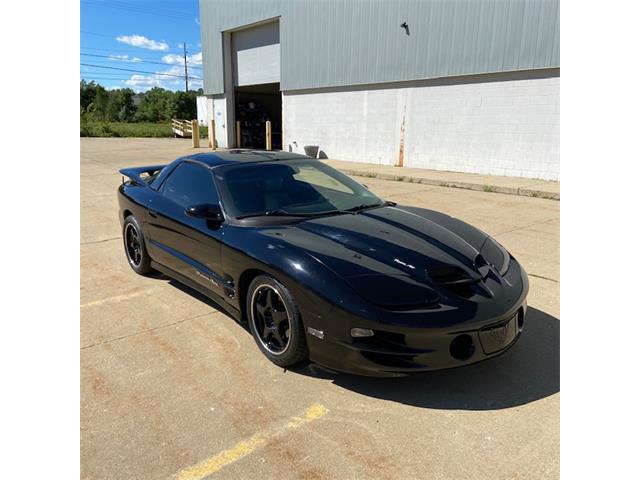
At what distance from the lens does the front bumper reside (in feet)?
8.52

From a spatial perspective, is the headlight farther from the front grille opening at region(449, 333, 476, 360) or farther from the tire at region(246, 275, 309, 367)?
the tire at region(246, 275, 309, 367)

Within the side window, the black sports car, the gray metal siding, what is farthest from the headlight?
the gray metal siding

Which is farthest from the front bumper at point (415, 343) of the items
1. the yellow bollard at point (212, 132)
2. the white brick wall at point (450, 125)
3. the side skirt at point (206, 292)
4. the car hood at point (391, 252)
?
the yellow bollard at point (212, 132)

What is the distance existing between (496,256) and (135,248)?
3595 mm

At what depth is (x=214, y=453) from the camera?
2367 millimetres

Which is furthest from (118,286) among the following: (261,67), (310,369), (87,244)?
(261,67)

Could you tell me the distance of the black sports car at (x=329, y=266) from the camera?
2.64 meters

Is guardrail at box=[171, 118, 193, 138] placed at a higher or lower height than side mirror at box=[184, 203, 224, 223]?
higher

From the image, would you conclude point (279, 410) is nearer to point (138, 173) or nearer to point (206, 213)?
point (206, 213)

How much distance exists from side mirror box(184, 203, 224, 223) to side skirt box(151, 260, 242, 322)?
1.91ft

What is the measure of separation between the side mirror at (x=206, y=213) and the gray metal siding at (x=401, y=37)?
11.4m

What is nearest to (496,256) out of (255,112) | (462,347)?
(462,347)

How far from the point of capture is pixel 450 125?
48.6 ft

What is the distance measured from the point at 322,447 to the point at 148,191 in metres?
3.19
